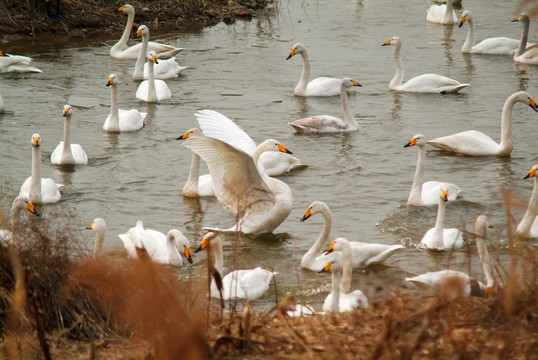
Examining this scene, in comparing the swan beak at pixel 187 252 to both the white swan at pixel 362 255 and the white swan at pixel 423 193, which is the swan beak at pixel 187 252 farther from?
the white swan at pixel 423 193

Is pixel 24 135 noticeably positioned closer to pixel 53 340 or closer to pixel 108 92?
pixel 108 92

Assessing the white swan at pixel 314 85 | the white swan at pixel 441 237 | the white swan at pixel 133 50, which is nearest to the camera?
the white swan at pixel 441 237

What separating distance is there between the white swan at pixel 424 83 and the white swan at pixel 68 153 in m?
6.45

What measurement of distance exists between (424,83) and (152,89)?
4918 millimetres

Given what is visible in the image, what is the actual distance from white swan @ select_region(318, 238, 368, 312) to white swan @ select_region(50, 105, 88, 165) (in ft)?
16.6

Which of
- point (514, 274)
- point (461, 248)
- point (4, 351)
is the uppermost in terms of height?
point (514, 274)

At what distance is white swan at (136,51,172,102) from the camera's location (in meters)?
15.0

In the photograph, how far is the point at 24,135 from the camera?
1295 cm

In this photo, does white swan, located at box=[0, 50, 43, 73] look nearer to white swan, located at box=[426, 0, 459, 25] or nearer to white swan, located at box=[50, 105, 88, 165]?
white swan, located at box=[50, 105, 88, 165]

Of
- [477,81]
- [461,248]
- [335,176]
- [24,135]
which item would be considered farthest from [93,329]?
[477,81]

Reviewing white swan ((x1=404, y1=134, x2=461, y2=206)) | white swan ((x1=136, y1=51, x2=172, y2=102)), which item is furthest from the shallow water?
white swan ((x1=136, y1=51, x2=172, y2=102))

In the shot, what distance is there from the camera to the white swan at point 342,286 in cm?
698

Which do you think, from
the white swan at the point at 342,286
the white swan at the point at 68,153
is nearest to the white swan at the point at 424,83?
the white swan at the point at 68,153

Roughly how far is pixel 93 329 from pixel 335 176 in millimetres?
6479
